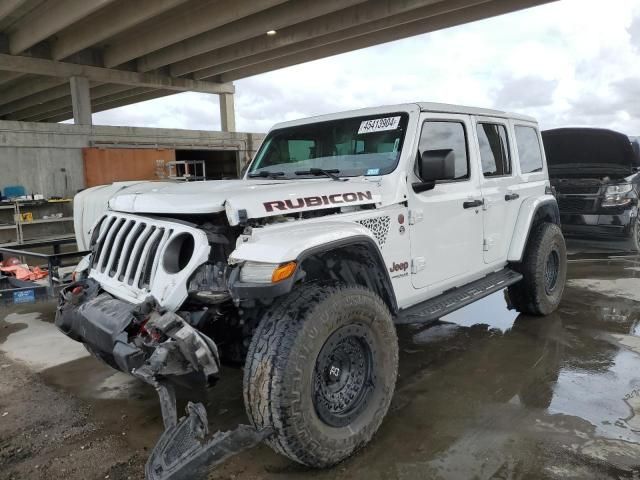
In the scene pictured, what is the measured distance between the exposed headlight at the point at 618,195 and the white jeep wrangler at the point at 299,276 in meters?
4.42

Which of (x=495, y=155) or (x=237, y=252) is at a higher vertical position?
(x=495, y=155)

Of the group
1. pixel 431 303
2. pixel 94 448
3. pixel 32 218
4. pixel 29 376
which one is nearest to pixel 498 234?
pixel 431 303

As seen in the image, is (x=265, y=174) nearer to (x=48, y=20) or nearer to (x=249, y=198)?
(x=249, y=198)

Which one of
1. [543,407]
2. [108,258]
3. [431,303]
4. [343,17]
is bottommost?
[543,407]

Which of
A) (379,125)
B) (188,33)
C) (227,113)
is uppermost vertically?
(188,33)

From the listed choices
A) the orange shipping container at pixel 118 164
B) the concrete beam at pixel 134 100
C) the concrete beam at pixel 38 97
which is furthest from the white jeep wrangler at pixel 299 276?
the concrete beam at pixel 134 100

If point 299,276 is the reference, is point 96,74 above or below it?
above

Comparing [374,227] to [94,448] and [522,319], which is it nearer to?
[94,448]

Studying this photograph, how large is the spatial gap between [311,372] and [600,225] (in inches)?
266

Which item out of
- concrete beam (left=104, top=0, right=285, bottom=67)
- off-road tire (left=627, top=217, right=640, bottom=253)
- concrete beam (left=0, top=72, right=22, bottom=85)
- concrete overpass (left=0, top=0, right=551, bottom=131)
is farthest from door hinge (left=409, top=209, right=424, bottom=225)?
concrete beam (left=0, top=72, right=22, bottom=85)

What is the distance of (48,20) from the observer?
13234 millimetres

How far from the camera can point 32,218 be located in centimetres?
1189

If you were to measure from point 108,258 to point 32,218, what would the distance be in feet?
34.1

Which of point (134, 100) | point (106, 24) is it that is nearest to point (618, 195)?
point (106, 24)
